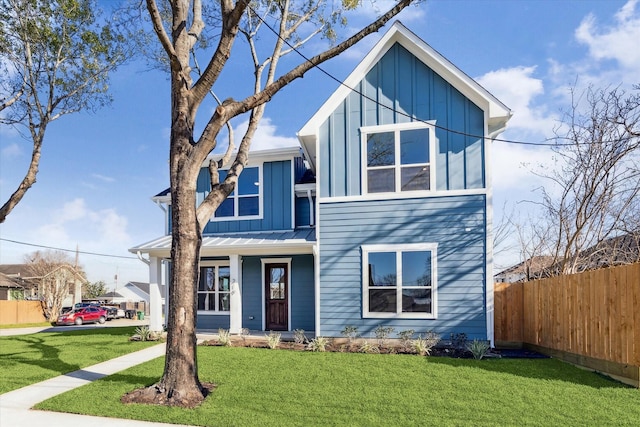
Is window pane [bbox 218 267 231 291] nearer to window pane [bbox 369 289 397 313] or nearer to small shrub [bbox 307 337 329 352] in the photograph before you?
small shrub [bbox 307 337 329 352]

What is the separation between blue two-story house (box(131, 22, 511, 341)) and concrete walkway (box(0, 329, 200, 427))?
179 inches

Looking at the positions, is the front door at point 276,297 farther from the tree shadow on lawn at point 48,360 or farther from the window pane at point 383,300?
the tree shadow on lawn at point 48,360

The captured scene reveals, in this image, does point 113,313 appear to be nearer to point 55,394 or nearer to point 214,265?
point 214,265

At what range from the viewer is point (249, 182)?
13.5 metres

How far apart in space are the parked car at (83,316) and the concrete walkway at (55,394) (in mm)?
20008

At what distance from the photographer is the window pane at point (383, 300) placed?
998cm

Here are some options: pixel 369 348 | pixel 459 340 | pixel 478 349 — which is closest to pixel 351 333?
pixel 369 348

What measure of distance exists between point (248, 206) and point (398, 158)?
18.0 feet

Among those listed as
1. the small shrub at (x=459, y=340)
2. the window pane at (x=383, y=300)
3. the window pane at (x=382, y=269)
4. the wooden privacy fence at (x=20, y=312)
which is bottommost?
the wooden privacy fence at (x=20, y=312)

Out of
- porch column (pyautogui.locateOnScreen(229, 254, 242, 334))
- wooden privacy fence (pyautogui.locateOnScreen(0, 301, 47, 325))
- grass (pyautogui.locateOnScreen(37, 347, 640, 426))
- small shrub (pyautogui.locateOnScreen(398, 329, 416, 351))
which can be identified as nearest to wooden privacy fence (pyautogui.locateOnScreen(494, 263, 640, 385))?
grass (pyautogui.locateOnScreen(37, 347, 640, 426))

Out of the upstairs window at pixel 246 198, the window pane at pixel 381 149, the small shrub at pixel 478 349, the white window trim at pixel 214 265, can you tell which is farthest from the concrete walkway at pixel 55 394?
the window pane at pixel 381 149

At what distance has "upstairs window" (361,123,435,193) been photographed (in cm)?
1012

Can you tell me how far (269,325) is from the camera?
12719 mm

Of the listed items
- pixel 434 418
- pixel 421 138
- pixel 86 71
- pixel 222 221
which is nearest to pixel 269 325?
pixel 222 221
